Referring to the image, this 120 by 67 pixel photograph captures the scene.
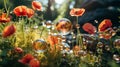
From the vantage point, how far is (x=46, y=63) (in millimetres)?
3357

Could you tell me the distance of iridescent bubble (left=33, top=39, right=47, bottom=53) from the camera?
134 inches

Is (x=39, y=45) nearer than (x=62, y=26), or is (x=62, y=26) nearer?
(x=39, y=45)

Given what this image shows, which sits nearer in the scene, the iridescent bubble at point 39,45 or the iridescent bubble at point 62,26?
the iridescent bubble at point 39,45

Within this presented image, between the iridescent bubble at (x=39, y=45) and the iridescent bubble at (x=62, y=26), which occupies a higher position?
the iridescent bubble at (x=62, y=26)

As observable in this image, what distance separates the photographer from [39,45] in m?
3.34

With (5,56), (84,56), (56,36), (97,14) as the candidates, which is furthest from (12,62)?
(97,14)

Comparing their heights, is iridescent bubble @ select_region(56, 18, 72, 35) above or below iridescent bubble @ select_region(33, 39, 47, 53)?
above

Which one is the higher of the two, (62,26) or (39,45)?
(62,26)

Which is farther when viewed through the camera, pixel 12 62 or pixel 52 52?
pixel 52 52

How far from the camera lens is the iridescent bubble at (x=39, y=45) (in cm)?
340

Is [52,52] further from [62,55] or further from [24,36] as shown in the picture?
[24,36]

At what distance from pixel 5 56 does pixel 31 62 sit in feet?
1.91

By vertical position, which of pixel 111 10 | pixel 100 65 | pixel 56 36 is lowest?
pixel 100 65


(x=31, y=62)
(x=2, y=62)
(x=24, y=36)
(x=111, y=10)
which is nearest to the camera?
(x=31, y=62)
